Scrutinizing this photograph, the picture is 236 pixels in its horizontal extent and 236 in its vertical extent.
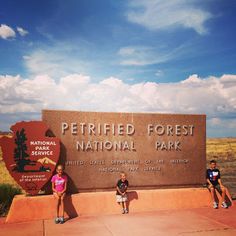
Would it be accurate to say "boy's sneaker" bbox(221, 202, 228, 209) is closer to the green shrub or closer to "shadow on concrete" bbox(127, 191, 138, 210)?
"shadow on concrete" bbox(127, 191, 138, 210)

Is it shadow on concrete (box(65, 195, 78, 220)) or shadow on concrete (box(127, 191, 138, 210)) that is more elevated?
shadow on concrete (box(127, 191, 138, 210))

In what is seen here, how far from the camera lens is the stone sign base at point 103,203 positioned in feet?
25.3

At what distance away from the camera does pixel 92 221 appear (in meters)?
7.55

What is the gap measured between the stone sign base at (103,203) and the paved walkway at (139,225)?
0.25m

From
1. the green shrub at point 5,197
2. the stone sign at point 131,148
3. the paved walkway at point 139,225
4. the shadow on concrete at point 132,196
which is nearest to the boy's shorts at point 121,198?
the shadow on concrete at point 132,196

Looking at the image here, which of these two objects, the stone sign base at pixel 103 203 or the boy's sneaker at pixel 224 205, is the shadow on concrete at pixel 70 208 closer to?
the stone sign base at pixel 103 203

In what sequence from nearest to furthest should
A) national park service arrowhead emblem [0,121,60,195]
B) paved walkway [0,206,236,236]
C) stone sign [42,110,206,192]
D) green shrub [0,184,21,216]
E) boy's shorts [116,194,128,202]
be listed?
paved walkway [0,206,236,236]
national park service arrowhead emblem [0,121,60,195]
boy's shorts [116,194,128,202]
stone sign [42,110,206,192]
green shrub [0,184,21,216]

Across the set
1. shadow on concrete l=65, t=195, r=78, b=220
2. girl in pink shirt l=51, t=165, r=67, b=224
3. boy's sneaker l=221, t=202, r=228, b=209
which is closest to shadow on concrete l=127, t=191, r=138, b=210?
shadow on concrete l=65, t=195, r=78, b=220

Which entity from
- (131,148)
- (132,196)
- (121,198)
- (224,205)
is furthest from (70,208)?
(224,205)

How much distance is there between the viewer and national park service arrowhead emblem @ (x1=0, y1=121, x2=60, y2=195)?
783 cm

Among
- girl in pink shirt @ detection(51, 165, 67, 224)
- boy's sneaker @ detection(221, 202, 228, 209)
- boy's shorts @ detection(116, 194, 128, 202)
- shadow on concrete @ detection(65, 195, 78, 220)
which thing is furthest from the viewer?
boy's sneaker @ detection(221, 202, 228, 209)

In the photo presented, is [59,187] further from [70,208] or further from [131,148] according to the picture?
[131,148]

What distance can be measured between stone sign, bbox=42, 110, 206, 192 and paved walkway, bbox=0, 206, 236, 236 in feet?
3.60

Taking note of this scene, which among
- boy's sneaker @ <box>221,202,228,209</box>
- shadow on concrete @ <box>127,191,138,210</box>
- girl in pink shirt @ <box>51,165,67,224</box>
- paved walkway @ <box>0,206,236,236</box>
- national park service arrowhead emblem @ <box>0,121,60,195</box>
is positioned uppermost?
national park service arrowhead emblem @ <box>0,121,60,195</box>
